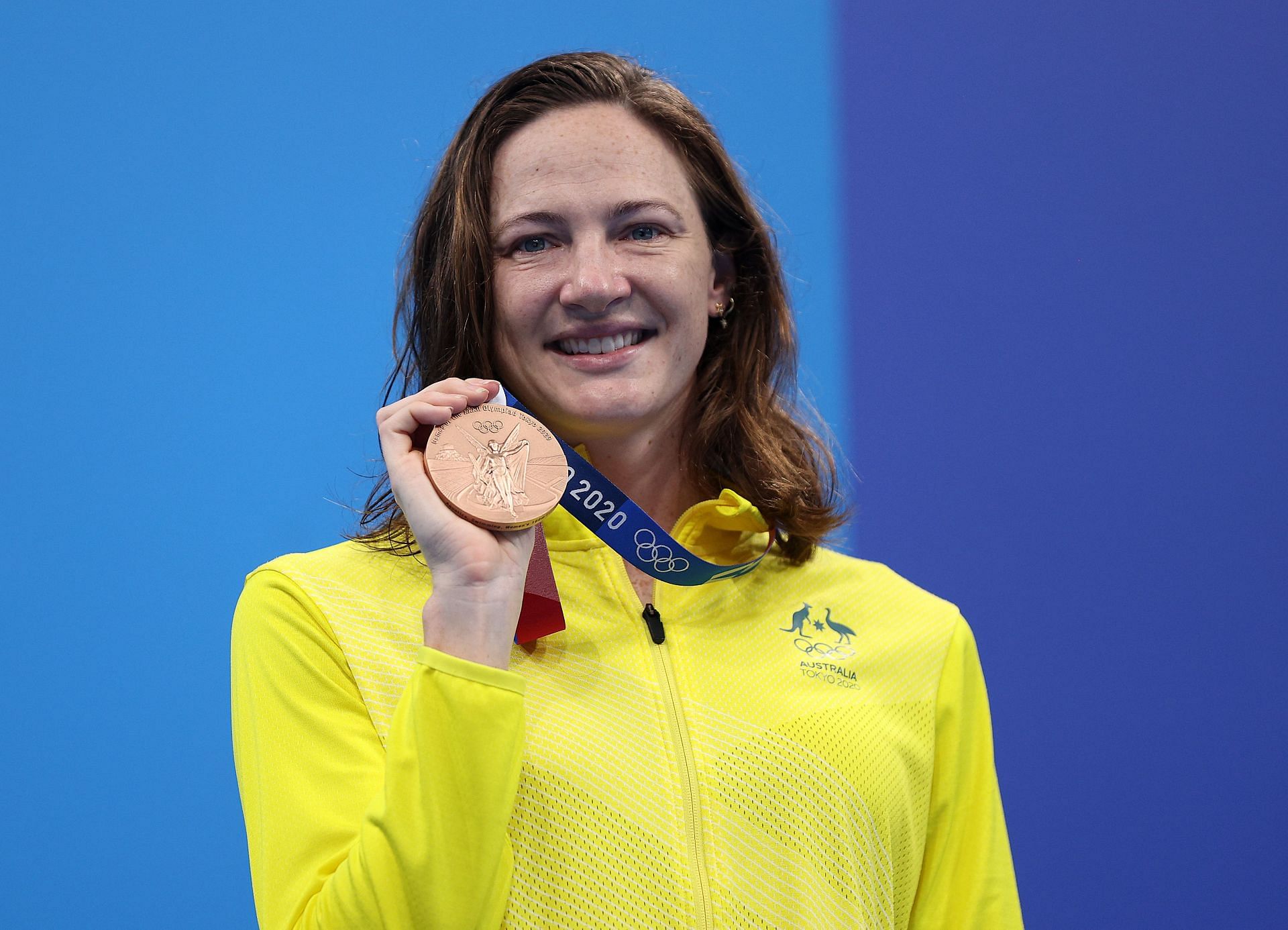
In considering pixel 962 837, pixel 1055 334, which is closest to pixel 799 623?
pixel 962 837

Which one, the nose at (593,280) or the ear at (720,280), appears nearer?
the nose at (593,280)

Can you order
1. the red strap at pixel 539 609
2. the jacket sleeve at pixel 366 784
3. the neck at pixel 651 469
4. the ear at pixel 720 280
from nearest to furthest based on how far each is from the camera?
1. the jacket sleeve at pixel 366 784
2. the red strap at pixel 539 609
3. the neck at pixel 651 469
4. the ear at pixel 720 280

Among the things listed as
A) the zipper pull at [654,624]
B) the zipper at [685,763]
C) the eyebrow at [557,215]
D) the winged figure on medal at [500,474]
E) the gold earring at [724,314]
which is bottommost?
the zipper at [685,763]

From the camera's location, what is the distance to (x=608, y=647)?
1571 mm

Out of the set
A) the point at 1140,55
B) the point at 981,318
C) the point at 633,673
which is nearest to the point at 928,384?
the point at 981,318

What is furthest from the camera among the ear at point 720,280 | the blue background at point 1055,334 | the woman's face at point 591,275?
the blue background at point 1055,334

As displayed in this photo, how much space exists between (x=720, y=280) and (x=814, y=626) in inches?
20.7

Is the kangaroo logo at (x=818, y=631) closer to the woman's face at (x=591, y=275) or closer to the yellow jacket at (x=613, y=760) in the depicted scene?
the yellow jacket at (x=613, y=760)

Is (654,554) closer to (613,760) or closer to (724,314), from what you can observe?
(613,760)

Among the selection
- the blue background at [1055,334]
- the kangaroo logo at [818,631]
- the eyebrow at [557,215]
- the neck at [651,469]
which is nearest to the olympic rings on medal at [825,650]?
the kangaroo logo at [818,631]

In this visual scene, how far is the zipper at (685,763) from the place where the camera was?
1438 millimetres

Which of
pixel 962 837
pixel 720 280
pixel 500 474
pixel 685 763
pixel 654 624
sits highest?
pixel 720 280

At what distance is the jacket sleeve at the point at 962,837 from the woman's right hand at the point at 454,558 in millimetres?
646

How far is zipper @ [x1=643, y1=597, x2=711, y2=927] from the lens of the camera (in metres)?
1.44
